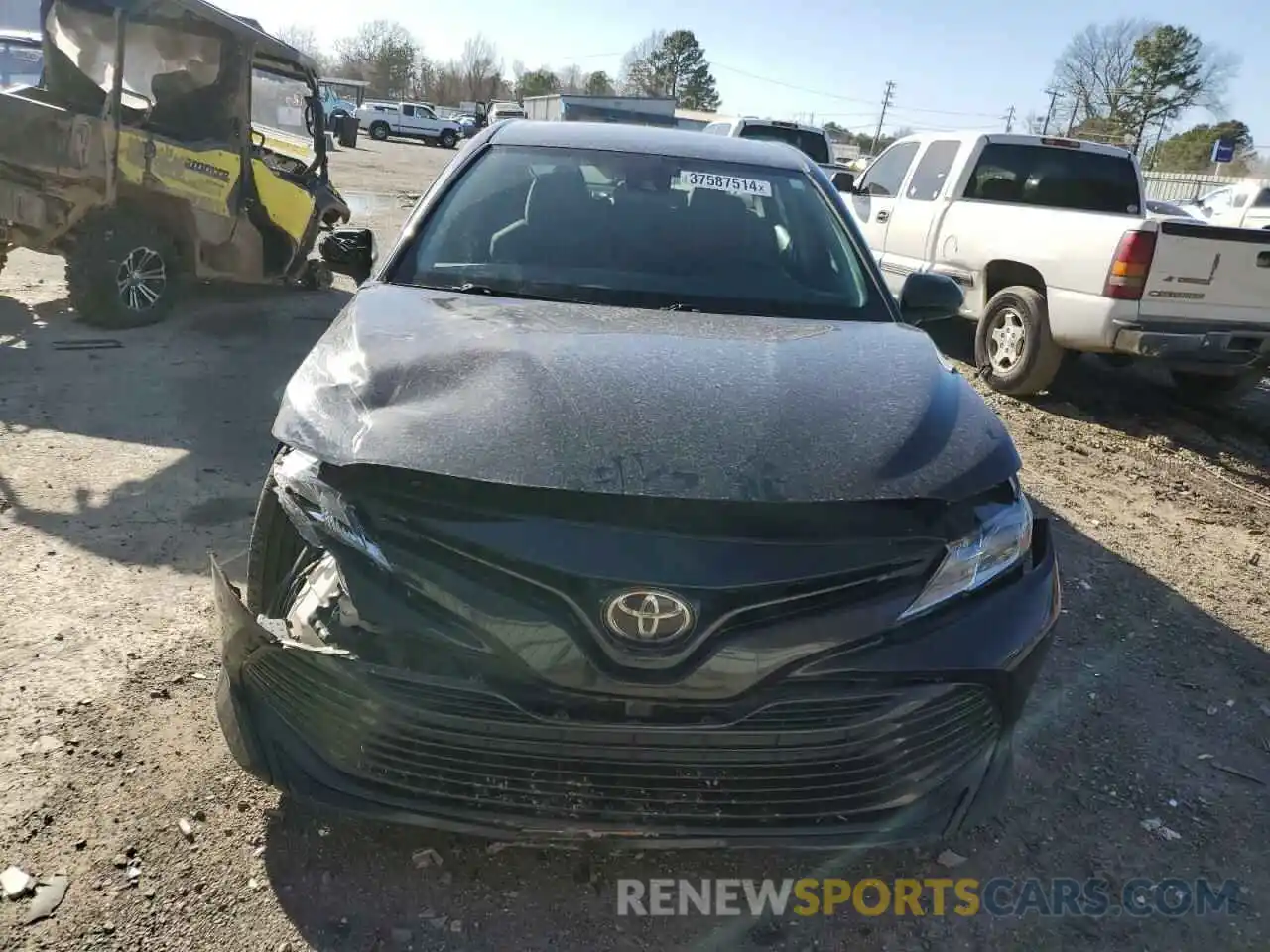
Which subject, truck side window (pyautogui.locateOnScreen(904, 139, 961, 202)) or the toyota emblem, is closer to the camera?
the toyota emblem

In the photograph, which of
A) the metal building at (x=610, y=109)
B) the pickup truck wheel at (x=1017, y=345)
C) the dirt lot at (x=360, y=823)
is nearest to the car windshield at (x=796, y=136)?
the metal building at (x=610, y=109)

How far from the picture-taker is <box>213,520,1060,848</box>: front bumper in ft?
6.08

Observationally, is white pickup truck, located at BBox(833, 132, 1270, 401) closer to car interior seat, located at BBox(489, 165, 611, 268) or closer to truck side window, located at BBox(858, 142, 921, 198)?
truck side window, located at BBox(858, 142, 921, 198)

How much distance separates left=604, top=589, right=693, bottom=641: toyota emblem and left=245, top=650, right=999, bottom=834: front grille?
185 mm

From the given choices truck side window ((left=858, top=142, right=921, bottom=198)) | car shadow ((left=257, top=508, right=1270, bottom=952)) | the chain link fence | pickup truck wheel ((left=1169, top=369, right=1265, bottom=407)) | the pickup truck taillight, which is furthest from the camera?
the chain link fence

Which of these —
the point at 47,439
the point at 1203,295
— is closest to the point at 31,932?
the point at 47,439

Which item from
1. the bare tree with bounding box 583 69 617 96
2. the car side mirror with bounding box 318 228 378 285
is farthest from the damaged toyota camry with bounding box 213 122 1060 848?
the bare tree with bounding box 583 69 617 96

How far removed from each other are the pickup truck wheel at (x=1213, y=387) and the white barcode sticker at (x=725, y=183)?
5.12m

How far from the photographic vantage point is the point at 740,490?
A: 1.89 meters

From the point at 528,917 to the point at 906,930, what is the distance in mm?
905

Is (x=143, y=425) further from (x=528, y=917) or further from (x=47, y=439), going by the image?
(x=528, y=917)

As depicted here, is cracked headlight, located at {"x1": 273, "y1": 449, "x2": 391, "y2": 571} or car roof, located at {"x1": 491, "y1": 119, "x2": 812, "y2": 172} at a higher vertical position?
car roof, located at {"x1": 491, "y1": 119, "x2": 812, "y2": 172}

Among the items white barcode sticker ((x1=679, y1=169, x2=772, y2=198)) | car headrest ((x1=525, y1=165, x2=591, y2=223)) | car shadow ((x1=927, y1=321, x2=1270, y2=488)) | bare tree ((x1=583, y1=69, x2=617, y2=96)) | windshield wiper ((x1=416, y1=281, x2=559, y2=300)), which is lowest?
car shadow ((x1=927, y1=321, x2=1270, y2=488))

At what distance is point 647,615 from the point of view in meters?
1.82
